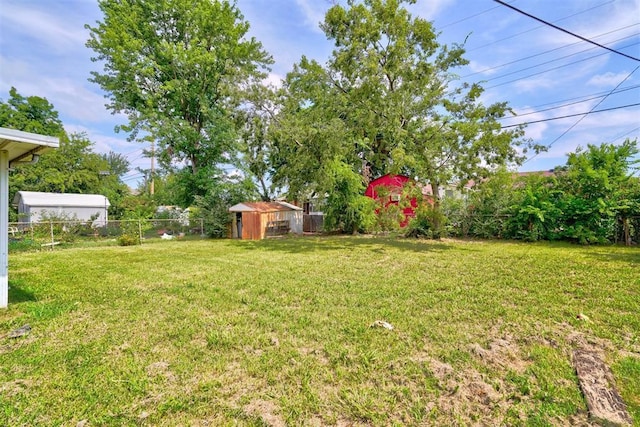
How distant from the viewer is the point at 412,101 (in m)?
11.0

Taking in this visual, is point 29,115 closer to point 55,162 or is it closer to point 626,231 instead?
point 55,162

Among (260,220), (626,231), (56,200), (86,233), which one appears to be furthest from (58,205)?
(626,231)

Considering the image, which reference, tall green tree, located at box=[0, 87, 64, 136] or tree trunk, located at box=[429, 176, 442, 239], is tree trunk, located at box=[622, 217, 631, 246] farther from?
tall green tree, located at box=[0, 87, 64, 136]

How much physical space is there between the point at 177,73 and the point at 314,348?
19785 mm

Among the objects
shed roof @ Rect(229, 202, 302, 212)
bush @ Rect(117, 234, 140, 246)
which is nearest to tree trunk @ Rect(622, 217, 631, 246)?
shed roof @ Rect(229, 202, 302, 212)

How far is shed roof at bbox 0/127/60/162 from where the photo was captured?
3712 millimetres

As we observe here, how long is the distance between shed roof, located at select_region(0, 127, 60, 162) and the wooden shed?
34.2 ft

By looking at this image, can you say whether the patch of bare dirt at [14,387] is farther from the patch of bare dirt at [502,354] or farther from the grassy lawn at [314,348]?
→ the patch of bare dirt at [502,354]

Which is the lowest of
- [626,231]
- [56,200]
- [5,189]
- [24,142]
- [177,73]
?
[626,231]

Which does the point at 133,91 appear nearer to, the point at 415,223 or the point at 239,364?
the point at 415,223

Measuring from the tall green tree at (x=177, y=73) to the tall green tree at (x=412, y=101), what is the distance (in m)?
7.93

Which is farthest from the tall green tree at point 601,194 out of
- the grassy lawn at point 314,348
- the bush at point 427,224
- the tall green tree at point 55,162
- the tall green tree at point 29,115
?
the tall green tree at point 29,115

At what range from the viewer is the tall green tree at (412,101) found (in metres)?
10.3

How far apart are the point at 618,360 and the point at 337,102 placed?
11788mm
